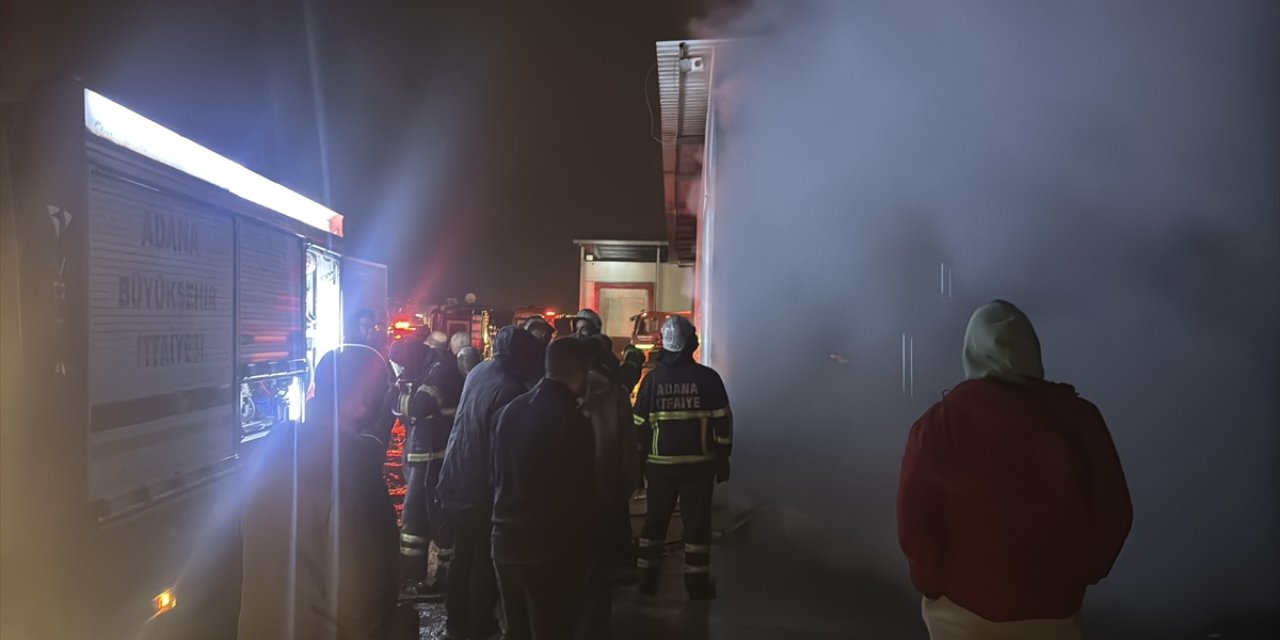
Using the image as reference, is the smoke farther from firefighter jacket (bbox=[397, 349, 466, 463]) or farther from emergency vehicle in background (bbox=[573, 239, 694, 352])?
emergency vehicle in background (bbox=[573, 239, 694, 352])

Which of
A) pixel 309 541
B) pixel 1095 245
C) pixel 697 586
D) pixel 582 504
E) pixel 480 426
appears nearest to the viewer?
pixel 309 541

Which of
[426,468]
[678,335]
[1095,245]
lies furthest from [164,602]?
[1095,245]

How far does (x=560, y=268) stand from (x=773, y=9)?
140ft

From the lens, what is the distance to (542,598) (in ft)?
10.3

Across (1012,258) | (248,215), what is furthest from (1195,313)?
(248,215)

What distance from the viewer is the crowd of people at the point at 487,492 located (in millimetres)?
2340

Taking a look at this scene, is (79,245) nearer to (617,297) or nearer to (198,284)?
(198,284)

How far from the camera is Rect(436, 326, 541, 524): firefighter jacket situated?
380 centimetres

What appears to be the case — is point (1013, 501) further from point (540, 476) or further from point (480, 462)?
point (480, 462)

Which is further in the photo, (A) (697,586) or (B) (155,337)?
(A) (697,586)

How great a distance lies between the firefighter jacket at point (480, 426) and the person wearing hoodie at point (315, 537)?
135 centimetres

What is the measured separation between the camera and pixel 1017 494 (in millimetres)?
2217

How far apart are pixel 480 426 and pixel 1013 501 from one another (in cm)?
247

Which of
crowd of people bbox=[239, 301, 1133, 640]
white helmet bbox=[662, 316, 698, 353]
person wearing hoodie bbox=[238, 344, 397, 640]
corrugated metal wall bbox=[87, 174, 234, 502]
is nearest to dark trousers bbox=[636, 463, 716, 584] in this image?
white helmet bbox=[662, 316, 698, 353]
